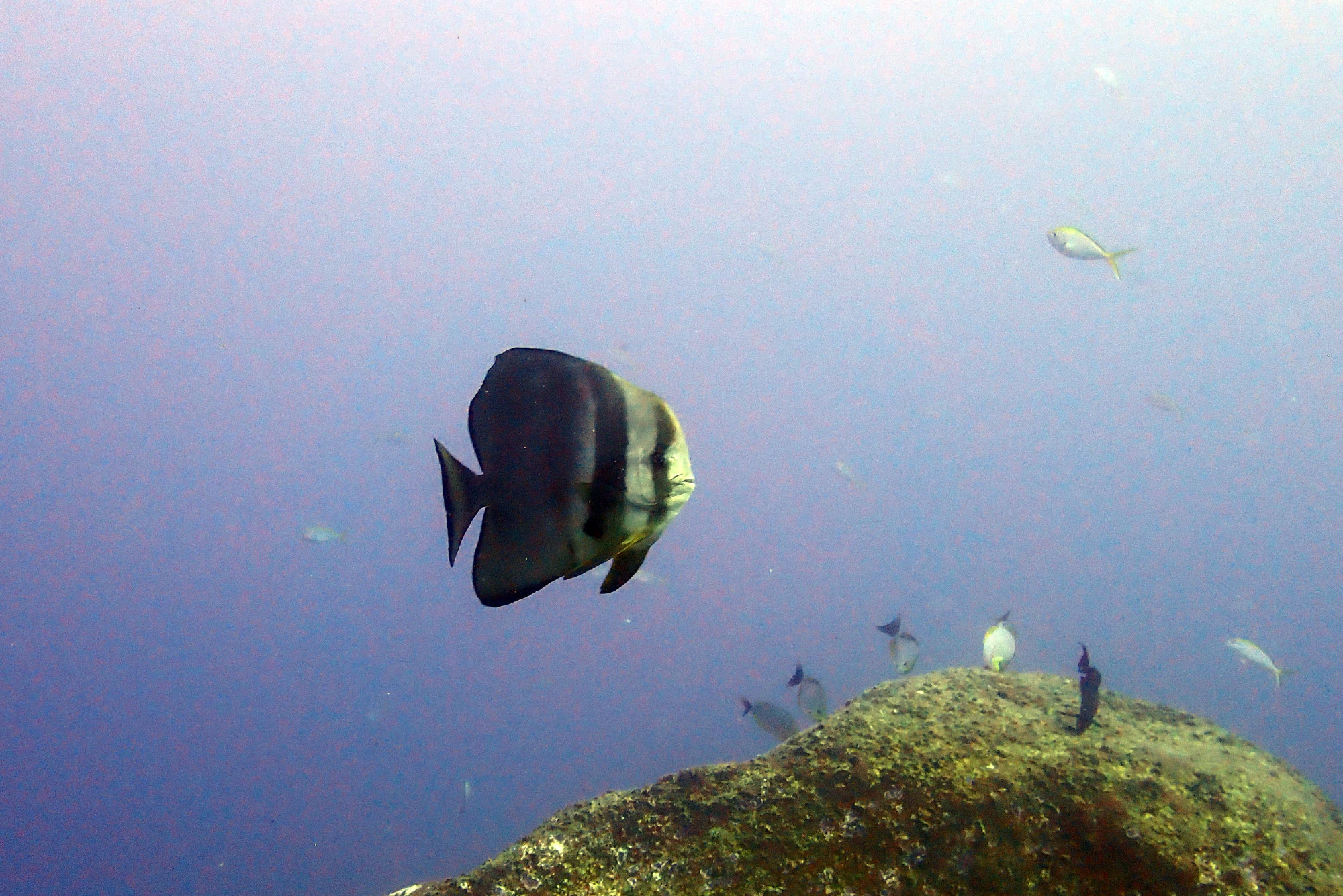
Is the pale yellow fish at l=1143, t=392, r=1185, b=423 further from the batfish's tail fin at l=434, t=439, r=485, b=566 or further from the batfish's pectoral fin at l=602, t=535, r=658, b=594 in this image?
the batfish's tail fin at l=434, t=439, r=485, b=566

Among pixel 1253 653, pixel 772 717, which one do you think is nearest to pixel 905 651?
pixel 772 717

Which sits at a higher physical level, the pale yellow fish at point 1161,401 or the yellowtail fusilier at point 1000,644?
the yellowtail fusilier at point 1000,644

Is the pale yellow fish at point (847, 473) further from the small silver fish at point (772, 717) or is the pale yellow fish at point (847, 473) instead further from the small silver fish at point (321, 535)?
the small silver fish at point (321, 535)

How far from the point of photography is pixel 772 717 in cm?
686

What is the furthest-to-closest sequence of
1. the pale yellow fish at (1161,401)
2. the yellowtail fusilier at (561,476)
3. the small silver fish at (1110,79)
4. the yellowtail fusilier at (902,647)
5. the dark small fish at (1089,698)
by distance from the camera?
the pale yellow fish at (1161,401) < the small silver fish at (1110,79) < the yellowtail fusilier at (902,647) < the dark small fish at (1089,698) < the yellowtail fusilier at (561,476)

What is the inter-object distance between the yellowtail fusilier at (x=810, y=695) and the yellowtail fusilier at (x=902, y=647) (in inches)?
30.6

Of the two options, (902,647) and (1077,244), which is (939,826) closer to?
(902,647)

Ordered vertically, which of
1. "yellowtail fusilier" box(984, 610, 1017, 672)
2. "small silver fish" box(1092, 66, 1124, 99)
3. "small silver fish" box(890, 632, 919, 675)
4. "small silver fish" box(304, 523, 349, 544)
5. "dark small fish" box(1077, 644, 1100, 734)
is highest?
"small silver fish" box(1092, 66, 1124, 99)

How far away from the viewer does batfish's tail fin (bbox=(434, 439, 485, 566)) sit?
1.38m

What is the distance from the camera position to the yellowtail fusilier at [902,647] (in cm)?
656

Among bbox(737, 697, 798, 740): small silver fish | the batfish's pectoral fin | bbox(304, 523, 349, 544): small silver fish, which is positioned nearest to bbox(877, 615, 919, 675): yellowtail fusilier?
bbox(737, 697, 798, 740): small silver fish

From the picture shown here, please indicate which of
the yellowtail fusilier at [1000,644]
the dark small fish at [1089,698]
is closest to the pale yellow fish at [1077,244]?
the yellowtail fusilier at [1000,644]

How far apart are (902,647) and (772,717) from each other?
1414mm

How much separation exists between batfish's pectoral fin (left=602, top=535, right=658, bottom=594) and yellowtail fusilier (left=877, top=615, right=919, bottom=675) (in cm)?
567
